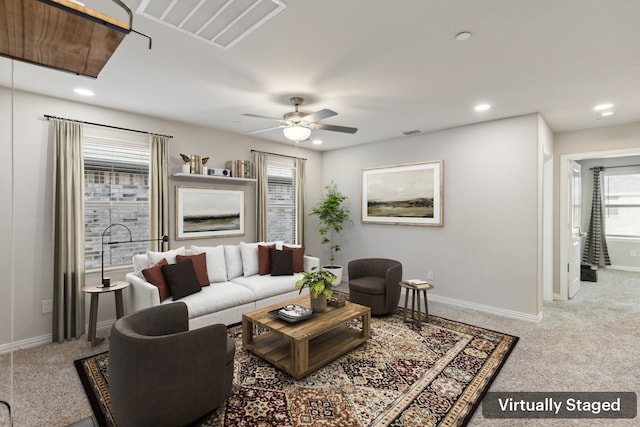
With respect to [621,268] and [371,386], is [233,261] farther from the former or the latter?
[621,268]

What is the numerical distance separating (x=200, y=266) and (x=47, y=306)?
161cm

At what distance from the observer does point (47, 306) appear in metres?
3.38

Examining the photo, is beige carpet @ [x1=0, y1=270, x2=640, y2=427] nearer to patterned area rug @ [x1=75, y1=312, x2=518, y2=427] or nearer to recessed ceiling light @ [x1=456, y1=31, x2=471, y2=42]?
patterned area rug @ [x1=75, y1=312, x2=518, y2=427]

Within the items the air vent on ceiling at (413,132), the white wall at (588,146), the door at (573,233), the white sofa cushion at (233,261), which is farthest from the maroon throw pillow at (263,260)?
the door at (573,233)

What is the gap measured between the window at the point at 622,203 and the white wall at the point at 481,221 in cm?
496

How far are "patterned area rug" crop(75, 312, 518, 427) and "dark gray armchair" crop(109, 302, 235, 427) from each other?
0.96 ft

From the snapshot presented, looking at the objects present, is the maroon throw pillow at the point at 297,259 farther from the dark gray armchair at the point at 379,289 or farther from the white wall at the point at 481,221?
the white wall at the point at 481,221

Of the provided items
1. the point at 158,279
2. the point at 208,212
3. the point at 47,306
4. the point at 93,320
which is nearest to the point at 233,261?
the point at 208,212

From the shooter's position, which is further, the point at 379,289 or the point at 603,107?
the point at 379,289

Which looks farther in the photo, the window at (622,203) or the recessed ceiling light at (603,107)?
the window at (622,203)

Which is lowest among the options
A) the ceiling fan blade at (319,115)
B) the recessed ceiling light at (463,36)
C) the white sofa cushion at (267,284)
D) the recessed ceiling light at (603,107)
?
the white sofa cushion at (267,284)

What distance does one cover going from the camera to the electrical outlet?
337 cm

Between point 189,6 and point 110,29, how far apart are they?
1.18 meters

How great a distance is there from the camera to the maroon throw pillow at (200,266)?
3.77 meters
